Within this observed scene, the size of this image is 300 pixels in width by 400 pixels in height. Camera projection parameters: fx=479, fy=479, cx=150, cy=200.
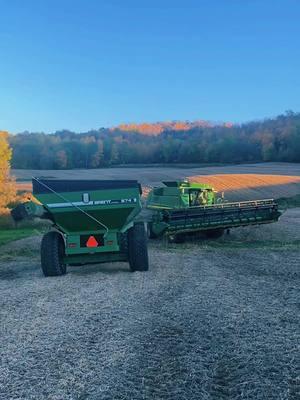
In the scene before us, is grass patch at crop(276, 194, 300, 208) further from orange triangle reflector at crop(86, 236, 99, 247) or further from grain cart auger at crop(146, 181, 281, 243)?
orange triangle reflector at crop(86, 236, 99, 247)

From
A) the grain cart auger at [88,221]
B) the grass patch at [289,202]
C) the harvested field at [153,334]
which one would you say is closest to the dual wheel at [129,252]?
the grain cart auger at [88,221]

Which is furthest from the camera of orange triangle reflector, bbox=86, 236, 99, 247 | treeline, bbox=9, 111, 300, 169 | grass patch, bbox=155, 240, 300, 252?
treeline, bbox=9, 111, 300, 169

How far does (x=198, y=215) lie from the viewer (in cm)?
1686

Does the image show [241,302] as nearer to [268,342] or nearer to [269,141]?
[268,342]

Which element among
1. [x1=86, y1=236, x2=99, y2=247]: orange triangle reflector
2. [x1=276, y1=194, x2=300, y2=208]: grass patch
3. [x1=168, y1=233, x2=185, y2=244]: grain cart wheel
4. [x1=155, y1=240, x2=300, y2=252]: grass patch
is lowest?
[x1=276, y1=194, x2=300, y2=208]: grass patch

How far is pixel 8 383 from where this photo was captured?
477cm

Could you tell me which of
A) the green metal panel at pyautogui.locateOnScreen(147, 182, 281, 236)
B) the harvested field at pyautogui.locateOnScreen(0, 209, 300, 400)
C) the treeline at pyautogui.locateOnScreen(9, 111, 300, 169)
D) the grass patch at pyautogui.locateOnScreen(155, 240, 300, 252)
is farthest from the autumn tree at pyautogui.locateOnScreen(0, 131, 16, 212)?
the treeline at pyautogui.locateOnScreen(9, 111, 300, 169)

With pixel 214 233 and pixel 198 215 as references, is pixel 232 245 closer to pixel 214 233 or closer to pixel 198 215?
pixel 198 215

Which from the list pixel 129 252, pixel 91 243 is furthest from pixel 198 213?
pixel 91 243

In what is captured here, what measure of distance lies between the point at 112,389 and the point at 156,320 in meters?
2.27

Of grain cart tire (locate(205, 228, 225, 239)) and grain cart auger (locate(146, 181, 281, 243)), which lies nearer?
grain cart auger (locate(146, 181, 281, 243))

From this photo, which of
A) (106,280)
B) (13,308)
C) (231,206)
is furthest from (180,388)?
(231,206)

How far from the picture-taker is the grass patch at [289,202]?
37.0 metres

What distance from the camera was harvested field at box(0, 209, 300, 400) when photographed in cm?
460
